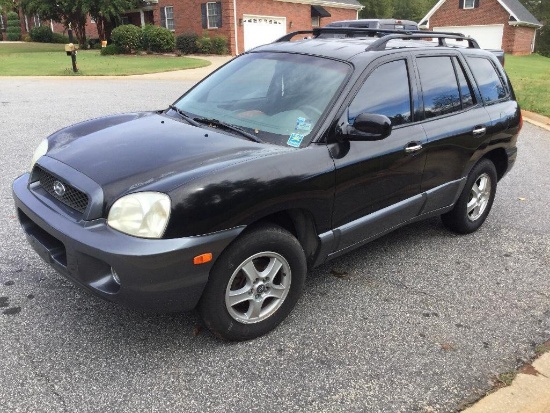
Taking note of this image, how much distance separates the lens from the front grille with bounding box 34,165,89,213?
284 cm

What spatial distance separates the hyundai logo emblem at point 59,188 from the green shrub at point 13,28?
49.7 meters

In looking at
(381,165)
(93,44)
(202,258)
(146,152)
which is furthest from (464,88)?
(93,44)

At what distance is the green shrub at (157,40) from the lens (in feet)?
90.9

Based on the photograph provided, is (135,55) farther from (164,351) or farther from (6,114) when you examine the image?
(164,351)

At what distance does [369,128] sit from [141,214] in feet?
4.87

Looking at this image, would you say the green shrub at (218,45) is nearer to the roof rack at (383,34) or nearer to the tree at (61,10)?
the tree at (61,10)

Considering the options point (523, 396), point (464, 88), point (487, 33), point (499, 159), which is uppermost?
point (464, 88)

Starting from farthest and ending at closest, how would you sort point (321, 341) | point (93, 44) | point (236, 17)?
point (93, 44) → point (236, 17) → point (321, 341)

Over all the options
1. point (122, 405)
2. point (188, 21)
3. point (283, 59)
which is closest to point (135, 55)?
point (188, 21)

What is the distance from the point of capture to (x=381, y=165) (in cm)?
361

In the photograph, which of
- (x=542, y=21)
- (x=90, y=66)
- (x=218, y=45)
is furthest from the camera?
(x=542, y=21)

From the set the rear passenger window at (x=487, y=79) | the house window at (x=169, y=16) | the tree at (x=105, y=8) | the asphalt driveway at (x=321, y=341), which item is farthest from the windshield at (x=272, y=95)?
the house window at (x=169, y=16)

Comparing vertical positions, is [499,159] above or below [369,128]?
below

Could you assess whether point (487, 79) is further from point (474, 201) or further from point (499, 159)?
point (474, 201)
